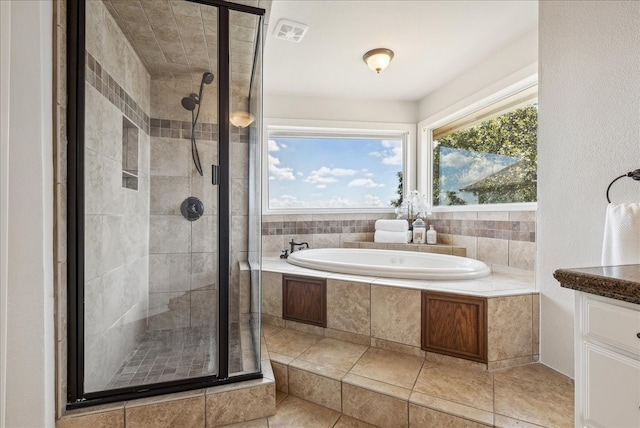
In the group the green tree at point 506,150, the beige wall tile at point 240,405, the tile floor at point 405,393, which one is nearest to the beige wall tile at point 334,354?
the tile floor at point 405,393

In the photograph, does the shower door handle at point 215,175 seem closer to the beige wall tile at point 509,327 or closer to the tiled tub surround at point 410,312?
the tiled tub surround at point 410,312

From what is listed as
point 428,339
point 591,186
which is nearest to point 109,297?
point 428,339

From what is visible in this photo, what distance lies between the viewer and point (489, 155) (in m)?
2.88

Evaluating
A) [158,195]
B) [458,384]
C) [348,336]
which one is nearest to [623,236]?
[458,384]

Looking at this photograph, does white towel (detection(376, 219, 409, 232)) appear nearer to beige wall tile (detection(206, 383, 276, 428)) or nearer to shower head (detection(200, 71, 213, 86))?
beige wall tile (detection(206, 383, 276, 428))

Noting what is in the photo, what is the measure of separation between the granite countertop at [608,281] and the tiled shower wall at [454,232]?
1.53m

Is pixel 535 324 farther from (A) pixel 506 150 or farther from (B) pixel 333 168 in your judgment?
(B) pixel 333 168

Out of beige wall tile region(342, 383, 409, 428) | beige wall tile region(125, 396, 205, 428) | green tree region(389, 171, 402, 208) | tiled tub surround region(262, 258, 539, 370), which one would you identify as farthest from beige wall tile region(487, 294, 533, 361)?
green tree region(389, 171, 402, 208)

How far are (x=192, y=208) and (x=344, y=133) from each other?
2.26 m

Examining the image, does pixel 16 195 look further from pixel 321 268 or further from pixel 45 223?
pixel 321 268

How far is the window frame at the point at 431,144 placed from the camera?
2475 mm

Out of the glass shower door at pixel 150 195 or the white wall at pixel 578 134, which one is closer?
the white wall at pixel 578 134

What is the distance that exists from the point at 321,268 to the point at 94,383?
1.51m

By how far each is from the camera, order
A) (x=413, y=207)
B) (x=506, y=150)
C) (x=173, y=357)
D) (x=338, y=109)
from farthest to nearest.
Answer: (x=338, y=109), (x=413, y=207), (x=506, y=150), (x=173, y=357)
